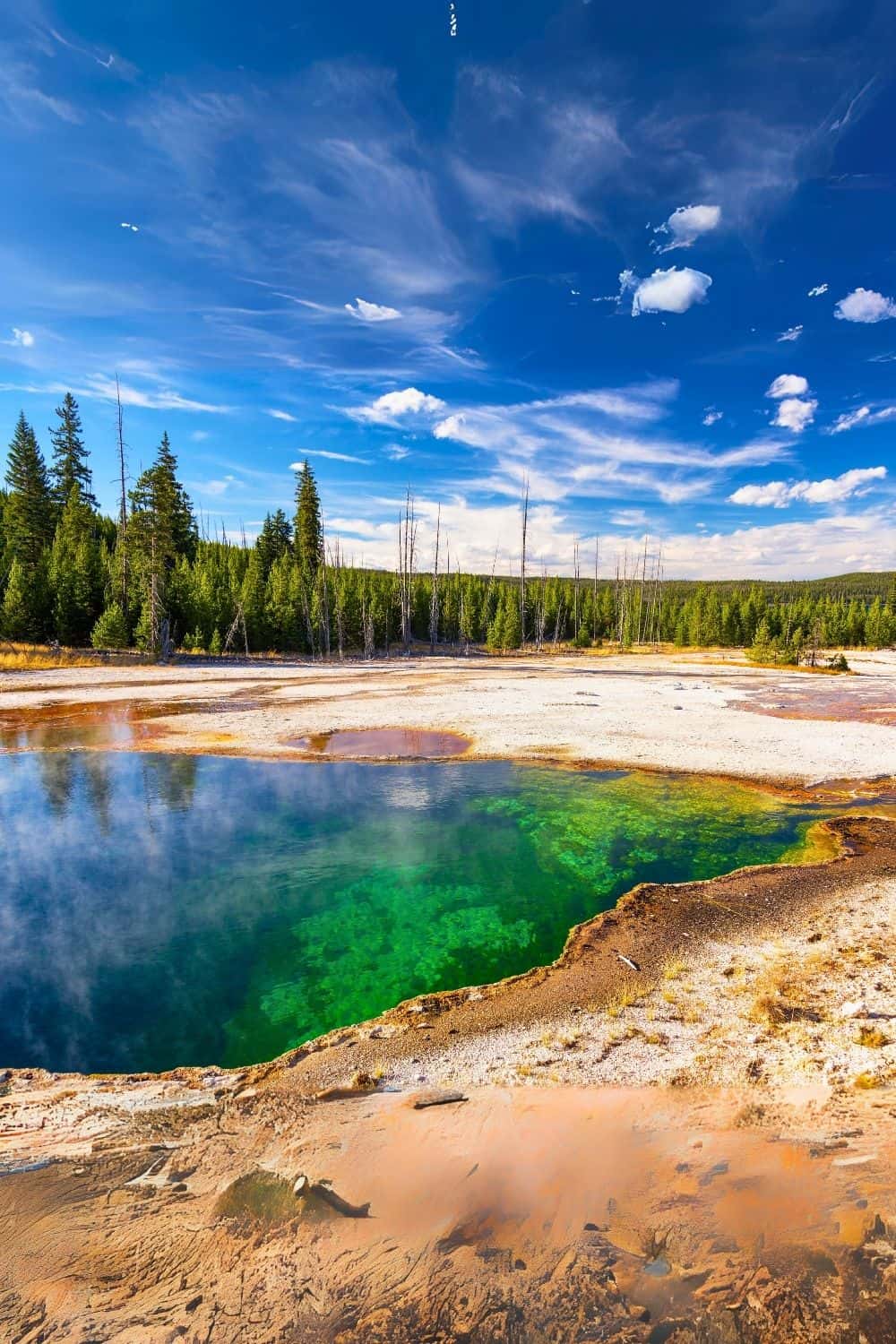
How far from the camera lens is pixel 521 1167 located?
422 cm

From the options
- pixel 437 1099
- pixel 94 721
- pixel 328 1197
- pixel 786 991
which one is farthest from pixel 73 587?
pixel 786 991

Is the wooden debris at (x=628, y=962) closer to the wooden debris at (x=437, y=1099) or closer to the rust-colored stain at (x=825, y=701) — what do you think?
the wooden debris at (x=437, y=1099)

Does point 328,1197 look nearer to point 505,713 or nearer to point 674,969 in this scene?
point 674,969

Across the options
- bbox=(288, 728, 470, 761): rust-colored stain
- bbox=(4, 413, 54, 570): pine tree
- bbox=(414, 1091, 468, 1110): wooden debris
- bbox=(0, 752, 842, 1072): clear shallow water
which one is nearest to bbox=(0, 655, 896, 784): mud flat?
bbox=(288, 728, 470, 761): rust-colored stain

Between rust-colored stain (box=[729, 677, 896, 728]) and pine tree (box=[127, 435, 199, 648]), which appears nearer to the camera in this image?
rust-colored stain (box=[729, 677, 896, 728])

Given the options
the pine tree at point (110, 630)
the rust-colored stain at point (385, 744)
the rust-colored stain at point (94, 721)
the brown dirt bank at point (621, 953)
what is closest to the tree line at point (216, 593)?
the pine tree at point (110, 630)

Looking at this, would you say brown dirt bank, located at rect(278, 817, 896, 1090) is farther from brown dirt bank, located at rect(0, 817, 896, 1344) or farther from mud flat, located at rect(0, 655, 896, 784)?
mud flat, located at rect(0, 655, 896, 784)

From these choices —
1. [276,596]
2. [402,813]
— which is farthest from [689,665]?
[402,813]

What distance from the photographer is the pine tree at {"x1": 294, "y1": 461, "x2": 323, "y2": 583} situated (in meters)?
67.9

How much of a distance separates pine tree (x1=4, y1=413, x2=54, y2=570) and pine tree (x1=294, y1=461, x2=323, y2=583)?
2429 cm

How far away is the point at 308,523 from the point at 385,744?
178 feet

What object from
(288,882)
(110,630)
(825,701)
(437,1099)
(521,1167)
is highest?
(110,630)

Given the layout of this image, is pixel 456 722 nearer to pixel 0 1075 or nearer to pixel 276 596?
pixel 0 1075

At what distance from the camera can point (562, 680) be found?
4112 cm
